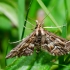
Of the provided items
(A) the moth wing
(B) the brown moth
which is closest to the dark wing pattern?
Answer: (B) the brown moth

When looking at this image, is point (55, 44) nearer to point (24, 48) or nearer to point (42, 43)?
point (42, 43)

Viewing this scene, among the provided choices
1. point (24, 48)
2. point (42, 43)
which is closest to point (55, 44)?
point (42, 43)

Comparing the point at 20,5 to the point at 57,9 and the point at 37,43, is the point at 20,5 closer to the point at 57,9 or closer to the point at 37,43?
the point at 37,43

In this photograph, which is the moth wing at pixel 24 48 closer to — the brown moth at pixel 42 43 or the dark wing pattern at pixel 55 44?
the brown moth at pixel 42 43

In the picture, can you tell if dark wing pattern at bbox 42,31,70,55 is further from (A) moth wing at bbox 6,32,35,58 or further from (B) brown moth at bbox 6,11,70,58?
(A) moth wing at bbox 6,32,35,58

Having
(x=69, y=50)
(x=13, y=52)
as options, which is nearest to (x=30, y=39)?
(x=13, y=52)

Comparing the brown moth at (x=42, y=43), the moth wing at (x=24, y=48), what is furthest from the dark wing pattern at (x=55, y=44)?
the moth wing at (x=24, y=48)
